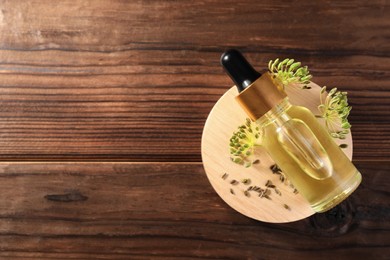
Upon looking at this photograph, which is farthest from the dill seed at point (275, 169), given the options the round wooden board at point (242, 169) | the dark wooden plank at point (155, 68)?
the dark wooden plank at point (155, 68)

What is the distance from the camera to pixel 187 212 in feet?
2.08

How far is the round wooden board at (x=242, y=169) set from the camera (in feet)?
1.91

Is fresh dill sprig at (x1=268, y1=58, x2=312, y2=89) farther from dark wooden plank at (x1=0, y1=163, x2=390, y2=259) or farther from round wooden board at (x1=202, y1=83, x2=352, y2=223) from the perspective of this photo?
dark wooden plank at (x1=0, y1=163, x2=390, y2=259)

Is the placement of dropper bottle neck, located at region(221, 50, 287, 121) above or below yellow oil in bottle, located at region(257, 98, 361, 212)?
above

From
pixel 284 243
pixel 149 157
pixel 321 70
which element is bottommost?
pixel 284 243

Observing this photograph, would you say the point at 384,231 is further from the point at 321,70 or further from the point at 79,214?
the point at 79,214

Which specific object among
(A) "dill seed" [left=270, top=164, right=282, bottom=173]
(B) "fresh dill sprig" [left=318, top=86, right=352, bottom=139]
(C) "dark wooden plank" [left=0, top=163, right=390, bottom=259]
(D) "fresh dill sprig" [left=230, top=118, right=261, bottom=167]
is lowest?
(C) "dark wooden plank" [left=0, top=163, right=390, bottom=259]

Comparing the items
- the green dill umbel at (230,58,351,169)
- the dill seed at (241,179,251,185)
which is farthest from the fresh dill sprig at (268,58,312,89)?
the dill seed at (241,179,251,185)

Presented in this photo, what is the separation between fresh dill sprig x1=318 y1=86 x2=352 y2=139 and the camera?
22.0 inches

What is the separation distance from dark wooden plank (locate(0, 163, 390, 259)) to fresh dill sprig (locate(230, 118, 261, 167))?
0.07 meters

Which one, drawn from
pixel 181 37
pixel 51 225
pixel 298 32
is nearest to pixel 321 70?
pixel 298 32

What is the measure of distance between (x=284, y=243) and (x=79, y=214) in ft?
0.92

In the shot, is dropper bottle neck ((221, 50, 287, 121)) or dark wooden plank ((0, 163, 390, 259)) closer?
dropper bottle neck ((221, 50, 287, 121))

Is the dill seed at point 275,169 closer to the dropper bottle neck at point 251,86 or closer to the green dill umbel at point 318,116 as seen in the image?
the green dill umbel at point 318,116
